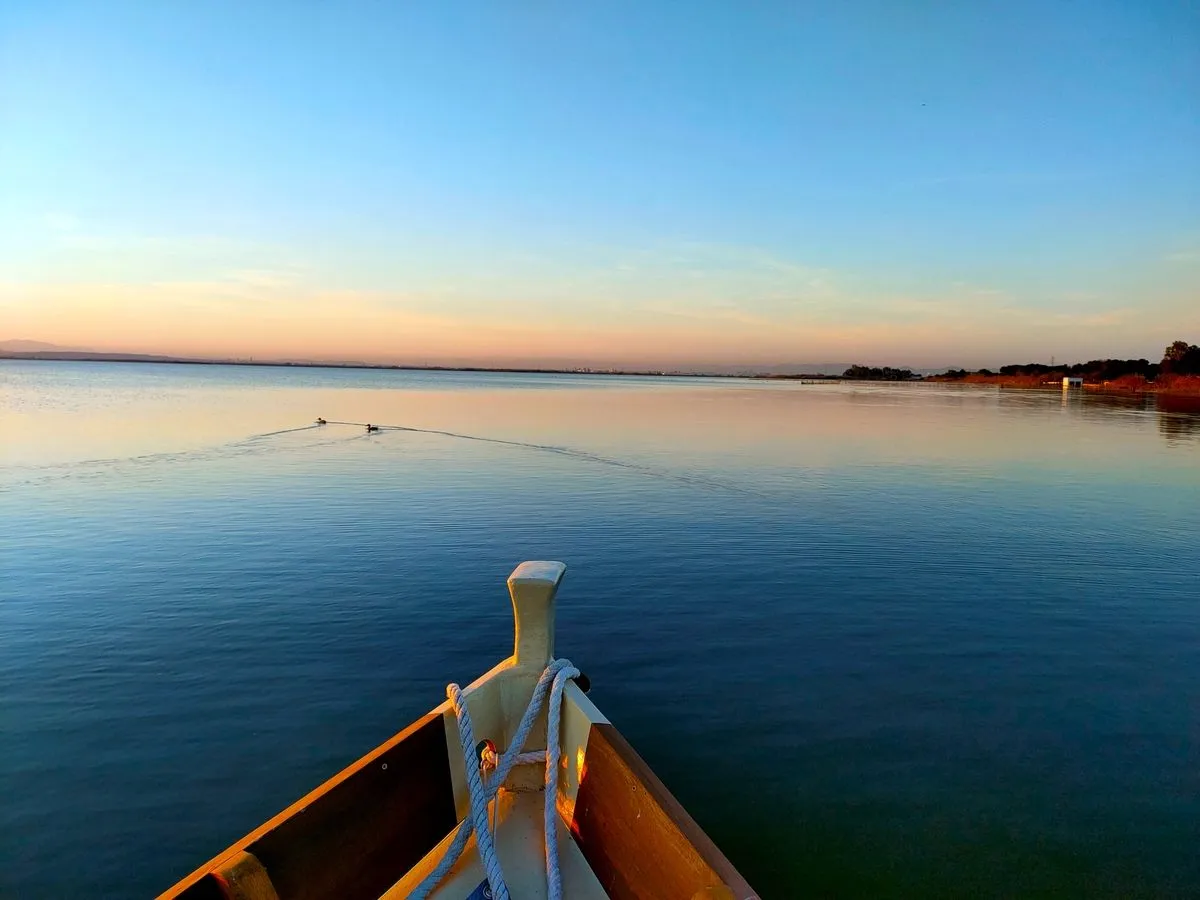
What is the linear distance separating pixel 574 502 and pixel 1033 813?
1313cm

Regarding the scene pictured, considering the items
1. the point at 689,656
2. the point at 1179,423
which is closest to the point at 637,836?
the point at 689,656

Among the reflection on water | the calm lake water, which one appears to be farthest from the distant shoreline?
the calm lake water

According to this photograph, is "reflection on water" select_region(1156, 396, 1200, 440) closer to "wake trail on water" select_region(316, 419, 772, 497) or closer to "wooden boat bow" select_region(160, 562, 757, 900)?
"wake trail on water" select_region(316, 419, 772, 497)

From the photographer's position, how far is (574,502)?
1786cm

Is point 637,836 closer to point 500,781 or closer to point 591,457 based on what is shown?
A: point 500,781

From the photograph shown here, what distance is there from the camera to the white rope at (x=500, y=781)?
3424 mm

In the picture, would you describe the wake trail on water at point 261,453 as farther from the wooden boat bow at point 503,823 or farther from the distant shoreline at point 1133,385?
the distant shoreline at point 1133,385

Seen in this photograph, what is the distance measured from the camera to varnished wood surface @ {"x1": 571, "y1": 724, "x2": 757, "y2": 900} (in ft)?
9.62

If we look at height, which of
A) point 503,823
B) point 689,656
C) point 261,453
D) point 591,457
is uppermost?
point 261,453

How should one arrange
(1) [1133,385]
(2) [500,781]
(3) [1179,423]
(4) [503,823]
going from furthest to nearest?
(1) [1133,385] < (3) [1179,423] < (4) [503,823] < (2) [500,781]

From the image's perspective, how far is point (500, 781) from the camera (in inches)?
153

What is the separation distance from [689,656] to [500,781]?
4.86m

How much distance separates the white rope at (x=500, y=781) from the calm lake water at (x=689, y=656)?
201cm

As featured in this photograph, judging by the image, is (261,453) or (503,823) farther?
(261,453)
